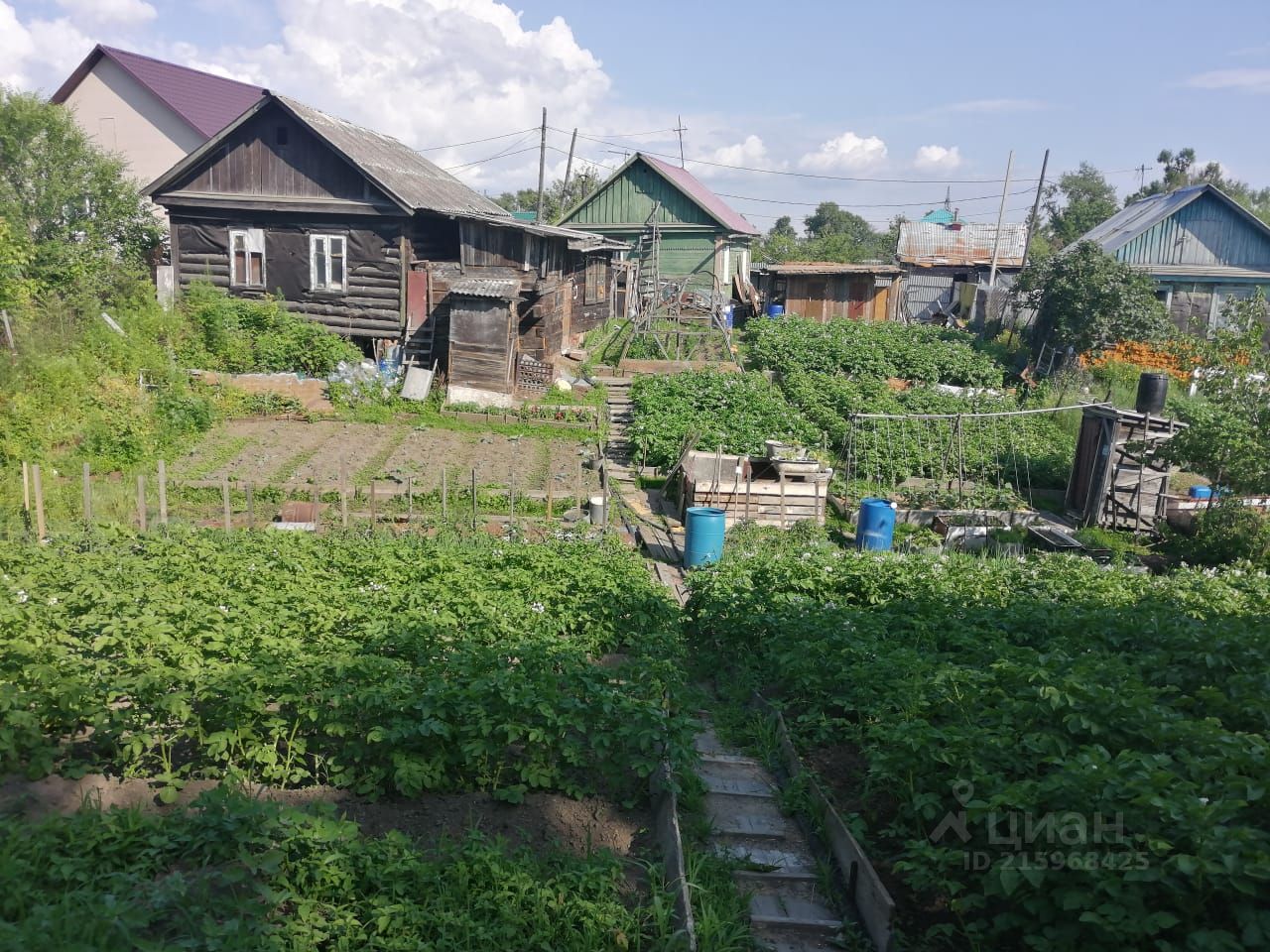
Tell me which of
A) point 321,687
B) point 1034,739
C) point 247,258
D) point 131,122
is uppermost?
point 131,122

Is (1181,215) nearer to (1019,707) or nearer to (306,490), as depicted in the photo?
(306,490)

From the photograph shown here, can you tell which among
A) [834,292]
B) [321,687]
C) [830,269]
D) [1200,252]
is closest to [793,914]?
[321,687]

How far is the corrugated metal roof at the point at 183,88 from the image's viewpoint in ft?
95.1

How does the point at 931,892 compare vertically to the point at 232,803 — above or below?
below

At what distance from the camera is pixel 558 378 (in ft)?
69.5

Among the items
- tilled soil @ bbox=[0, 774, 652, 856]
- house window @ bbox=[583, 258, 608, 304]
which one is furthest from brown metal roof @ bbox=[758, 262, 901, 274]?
tilled soil @ bbox=[0, 774, 652, 856]

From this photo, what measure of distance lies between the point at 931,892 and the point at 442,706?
297 cm

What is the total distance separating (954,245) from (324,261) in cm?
2824

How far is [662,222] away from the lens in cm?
3378

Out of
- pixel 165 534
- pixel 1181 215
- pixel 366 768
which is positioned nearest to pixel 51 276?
pixel 165 534

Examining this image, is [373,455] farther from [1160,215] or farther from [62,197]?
[1160,215]

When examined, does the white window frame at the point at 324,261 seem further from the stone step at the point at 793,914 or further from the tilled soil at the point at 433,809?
the stone step at the point at 793,914

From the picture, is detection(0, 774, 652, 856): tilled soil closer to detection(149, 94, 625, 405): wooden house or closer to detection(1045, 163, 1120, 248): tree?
detection(149, 94, 625, 405): wooden house

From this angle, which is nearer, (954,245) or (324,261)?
(324,261)
